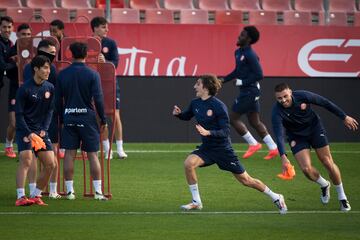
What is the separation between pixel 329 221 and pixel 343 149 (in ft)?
32.6

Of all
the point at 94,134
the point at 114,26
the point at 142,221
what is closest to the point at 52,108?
the point at 94,134

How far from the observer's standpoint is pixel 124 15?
24938 millimetres

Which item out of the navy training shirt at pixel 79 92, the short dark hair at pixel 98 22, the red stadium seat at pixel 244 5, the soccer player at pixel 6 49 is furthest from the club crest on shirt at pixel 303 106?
the red stadium seat at pixel 244 5

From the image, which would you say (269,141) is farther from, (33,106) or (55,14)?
(33,106)

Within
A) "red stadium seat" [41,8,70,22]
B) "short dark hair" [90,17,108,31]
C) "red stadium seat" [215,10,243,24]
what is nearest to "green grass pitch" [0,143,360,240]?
"short dark hair" [90,17,108,31]

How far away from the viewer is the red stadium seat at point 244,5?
26.7m

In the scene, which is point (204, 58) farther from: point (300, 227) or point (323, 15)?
point (300, 227)

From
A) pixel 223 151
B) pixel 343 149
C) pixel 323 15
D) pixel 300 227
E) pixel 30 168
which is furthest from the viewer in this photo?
pixel 323 15

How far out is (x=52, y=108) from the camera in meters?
14.2

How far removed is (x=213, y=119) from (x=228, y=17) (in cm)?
1238

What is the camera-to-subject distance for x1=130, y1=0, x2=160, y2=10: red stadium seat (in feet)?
84.9

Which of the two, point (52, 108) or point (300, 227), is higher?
point (52, 108)

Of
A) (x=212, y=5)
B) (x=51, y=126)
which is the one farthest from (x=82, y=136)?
(x=212, y=5)

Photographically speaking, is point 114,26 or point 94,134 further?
point 114,26
